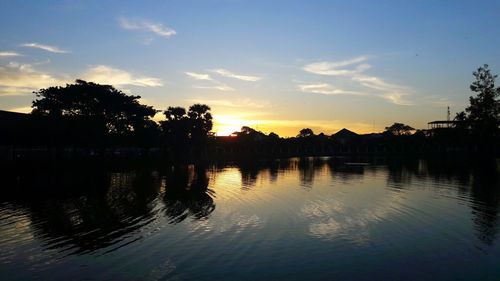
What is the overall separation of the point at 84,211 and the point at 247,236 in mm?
9326

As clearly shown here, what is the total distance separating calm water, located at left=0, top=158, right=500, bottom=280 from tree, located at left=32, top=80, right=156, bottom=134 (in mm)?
38048

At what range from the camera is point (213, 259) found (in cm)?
1296

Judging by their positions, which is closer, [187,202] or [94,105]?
[187,202]

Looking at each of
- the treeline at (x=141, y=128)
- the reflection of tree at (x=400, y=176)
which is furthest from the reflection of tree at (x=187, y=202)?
the treeline at (x=141, y=128)

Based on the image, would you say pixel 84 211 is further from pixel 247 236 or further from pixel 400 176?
pixel 400 176

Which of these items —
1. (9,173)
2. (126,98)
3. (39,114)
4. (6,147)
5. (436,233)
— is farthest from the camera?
(126,98)

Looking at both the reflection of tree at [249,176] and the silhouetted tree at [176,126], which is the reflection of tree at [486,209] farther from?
the silhouetted tree at [176,126]

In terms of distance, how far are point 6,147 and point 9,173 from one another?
17.7 metres

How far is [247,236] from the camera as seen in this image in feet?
53.4

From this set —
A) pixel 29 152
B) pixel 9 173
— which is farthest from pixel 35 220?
pixel 29 152

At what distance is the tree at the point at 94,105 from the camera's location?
208 ft

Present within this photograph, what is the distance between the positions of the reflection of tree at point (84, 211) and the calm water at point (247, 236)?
0.05 metres

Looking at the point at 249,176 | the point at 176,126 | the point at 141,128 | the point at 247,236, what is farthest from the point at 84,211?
the point at 176,126

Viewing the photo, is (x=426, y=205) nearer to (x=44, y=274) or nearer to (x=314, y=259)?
(x=314, y=259)
